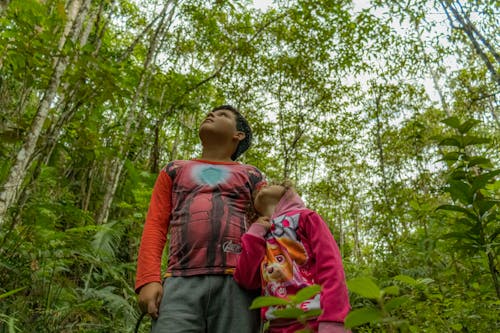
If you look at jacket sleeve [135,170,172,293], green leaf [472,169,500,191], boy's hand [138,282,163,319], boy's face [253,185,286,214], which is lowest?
boy's hand [138,282,163,319]

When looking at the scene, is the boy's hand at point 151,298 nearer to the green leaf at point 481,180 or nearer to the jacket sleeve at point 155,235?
the jacket sleeve at point 155,235

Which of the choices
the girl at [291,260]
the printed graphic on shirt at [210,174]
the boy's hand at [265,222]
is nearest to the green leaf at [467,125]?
the girl at [291,260]

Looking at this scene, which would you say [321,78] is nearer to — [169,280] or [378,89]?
[378,89]

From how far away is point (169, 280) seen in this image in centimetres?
178

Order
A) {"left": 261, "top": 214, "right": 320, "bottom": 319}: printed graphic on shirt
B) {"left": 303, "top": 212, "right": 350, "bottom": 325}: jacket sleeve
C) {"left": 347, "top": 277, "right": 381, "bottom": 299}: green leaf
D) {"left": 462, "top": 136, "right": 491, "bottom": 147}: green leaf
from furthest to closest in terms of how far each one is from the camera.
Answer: {"left": 462, "top": 136, "right": 491, "bottom": 147}: green leaf < {"left": 261, "top": 214, "right": 320, "bottom": 319}: printed graphic on shirt < {"left": 303, "top": 212, "right": 350, "bottom": 325}: jacket sleeve < {"left": 347, "top": 277, "right": 381, "bottom": 299}: green leaf

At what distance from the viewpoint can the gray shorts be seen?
1638 millimetres

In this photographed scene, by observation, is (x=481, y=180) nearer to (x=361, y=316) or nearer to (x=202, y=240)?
(x=202, y=240)

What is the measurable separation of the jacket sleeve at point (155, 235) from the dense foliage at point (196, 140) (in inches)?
30.7

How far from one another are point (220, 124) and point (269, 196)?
58 cm

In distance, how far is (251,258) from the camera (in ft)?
5.52

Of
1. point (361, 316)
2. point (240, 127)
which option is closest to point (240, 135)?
point (240, 127)

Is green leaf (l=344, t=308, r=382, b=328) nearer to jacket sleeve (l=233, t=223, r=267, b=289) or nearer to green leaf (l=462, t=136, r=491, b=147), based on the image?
jacket sleeve (l=233, t=223, r=267, b=289)

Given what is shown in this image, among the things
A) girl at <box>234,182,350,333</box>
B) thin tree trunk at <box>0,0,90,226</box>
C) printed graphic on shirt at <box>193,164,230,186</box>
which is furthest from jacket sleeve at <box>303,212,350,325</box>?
thin tree trunk at <box>0,0,90,226</box>

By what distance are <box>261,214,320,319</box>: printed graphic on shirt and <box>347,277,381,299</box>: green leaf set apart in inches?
37.3
